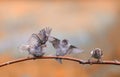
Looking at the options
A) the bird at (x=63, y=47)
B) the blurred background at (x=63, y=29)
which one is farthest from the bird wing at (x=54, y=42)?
the blurred background at (x=63, y=29)

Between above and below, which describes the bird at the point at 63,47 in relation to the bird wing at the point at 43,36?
below

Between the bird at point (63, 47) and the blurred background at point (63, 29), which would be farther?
the blurred background at point (63, 29)

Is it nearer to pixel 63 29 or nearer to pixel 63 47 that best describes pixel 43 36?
pixel 63 47

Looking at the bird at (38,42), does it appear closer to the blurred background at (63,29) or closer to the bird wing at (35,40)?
the bird wing at (35,40)

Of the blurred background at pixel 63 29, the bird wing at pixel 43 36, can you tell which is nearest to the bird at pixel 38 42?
the bird wing at pixel 43 36

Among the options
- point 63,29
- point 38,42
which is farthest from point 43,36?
point 63,29

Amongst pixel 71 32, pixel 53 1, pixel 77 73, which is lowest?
pixel 77 73

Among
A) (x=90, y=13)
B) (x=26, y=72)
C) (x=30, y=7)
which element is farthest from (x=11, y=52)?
(x=90, y=13)

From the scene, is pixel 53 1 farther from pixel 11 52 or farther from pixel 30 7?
pixel 11 52
